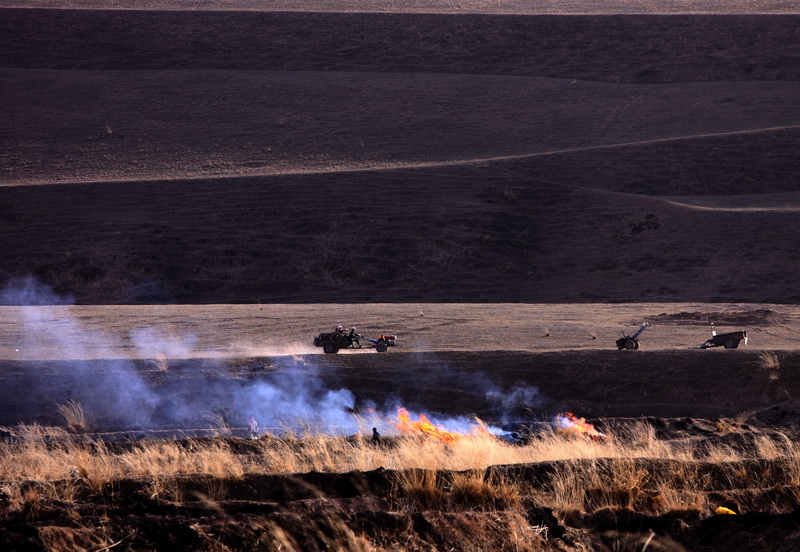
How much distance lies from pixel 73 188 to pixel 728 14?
2014 inches

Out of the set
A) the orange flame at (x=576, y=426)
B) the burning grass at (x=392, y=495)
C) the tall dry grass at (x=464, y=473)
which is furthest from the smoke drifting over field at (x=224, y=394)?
the burning grass at (x=392, y=495)

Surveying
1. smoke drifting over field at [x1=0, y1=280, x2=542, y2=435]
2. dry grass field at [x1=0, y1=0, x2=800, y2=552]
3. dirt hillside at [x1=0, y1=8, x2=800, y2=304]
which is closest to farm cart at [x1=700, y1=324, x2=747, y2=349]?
dry grass field at [x1=0, y1=0, x2=800, y2=552]

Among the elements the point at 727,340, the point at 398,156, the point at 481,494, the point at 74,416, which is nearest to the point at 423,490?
the point at 481,494

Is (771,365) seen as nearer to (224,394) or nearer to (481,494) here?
(224,394)

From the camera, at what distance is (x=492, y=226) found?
37344mm

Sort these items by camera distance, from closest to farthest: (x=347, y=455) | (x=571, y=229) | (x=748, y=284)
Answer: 1. (x=347, y=455)
2. (x=748, y=284)
3. (x=571, y=229)

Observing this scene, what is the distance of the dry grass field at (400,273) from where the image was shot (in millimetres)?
6578

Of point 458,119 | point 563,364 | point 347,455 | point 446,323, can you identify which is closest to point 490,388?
point 563,364

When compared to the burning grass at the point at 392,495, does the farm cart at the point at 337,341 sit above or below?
below

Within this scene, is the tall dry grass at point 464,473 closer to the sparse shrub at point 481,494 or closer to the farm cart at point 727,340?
the sparse shrub at point 481,494

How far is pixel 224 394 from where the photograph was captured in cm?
1838

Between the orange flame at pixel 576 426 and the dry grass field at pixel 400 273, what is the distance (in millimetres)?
148

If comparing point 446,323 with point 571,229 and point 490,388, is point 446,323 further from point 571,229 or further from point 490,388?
point 571,229

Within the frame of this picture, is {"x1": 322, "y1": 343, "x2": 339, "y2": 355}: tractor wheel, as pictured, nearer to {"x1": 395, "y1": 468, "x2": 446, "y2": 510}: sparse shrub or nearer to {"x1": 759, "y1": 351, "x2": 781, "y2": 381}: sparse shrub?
{"x1": 759, "y1": 351, "x2": 781, "y2": 381}: sparse shrub
